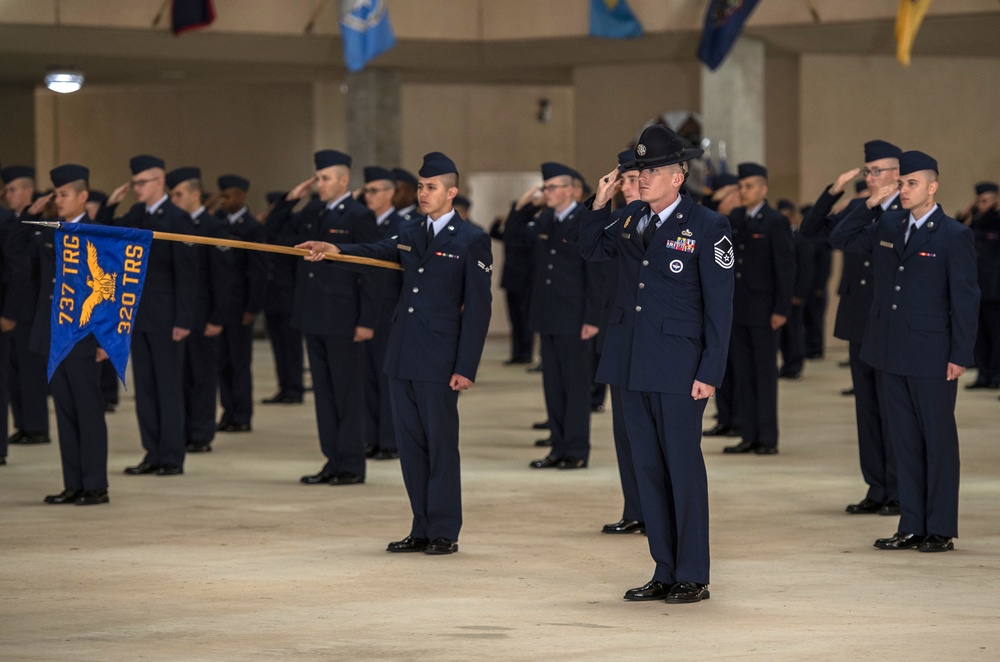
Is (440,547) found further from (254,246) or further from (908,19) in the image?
(908,19)

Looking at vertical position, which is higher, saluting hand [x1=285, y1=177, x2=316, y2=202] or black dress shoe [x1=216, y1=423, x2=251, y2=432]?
saluting hand [x1=285, y1=177, x2=316, y2=202]

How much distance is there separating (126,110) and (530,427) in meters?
12.5

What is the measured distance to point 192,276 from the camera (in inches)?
351

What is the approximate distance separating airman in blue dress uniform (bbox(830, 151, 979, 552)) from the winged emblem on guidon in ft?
11.0

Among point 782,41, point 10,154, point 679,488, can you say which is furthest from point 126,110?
point 679,488

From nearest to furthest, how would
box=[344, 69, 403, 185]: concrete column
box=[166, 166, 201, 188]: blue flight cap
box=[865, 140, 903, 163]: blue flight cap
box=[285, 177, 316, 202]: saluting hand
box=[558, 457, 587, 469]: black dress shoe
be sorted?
box=[865, 140, 903, 163]: blue flight cap → box=[285, 177, 316, 202]: saluting hand → box=[558, 457, 587, 469]: black dress shoe → box=[166, 166, 201, 188]: blue flight cap → box=[344, 69, 403, 185]: concrete column

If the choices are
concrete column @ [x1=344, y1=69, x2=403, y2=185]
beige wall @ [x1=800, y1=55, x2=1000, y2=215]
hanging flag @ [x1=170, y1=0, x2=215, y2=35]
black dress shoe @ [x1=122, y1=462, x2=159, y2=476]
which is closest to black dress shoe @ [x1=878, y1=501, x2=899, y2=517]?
black dress shoe @ [x1=122, y1=462, x2=159, y2=476]

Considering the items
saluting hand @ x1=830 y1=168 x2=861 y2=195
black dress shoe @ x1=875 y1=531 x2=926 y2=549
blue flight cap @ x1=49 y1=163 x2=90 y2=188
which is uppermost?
blue flight cap @ x1=49 y1=163 x2=90 y2=188

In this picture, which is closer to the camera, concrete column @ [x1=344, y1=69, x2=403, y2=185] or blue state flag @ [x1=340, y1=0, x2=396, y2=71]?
blue state flag @ [x1=340, y1=0, x2=396, y2=71]

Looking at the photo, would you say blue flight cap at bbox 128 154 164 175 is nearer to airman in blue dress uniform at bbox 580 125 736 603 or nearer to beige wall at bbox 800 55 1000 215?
airman in blue dress uniform at bbox 580 125 736 603

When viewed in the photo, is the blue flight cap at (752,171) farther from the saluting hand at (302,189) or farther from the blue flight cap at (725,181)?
the saluting hand at (302,189)

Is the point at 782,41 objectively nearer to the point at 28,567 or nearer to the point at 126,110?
the point at 126,110

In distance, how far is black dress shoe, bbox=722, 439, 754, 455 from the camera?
984 centimetres

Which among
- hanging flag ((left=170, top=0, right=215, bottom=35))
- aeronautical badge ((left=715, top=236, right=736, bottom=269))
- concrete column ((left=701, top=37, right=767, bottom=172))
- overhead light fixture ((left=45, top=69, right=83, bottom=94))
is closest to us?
aeronautical badge ((left=715, top=236, right=736, bottom=269))
